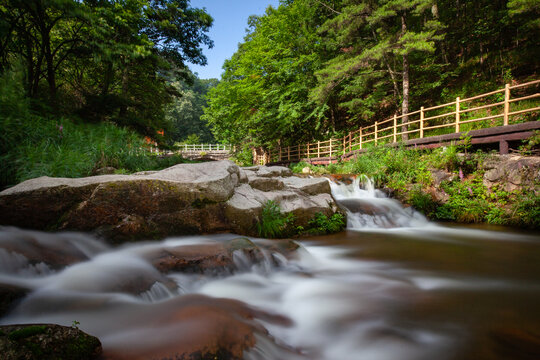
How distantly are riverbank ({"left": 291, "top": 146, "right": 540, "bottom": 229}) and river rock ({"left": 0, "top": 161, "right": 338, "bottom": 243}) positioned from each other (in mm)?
5237

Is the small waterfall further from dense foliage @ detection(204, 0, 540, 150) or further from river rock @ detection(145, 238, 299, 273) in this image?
dense foliage @ detection(204, 0, 540, 150)

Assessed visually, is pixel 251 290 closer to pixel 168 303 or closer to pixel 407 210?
pixel 168 303

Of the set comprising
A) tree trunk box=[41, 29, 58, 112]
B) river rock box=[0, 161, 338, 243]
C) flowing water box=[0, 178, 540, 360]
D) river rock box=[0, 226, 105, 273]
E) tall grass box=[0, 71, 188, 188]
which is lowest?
flowing water box=[0, 178, 540, 360]

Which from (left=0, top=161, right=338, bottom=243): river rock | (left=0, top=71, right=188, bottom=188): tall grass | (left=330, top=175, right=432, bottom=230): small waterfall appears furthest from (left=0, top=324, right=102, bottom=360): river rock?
(left=330, top=175, right=432, bottom=230): small waterfall

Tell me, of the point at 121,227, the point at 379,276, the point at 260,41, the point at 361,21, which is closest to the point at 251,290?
the point at 379,276

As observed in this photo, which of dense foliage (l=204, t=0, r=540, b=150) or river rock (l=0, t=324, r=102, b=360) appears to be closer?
river rock (l=0, t=324, r=102, b=360)

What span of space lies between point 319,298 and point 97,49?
34.6 ft

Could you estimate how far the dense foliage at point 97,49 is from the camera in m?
7.60

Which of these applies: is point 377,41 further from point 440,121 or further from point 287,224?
point 287,224

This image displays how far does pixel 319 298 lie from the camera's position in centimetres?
281

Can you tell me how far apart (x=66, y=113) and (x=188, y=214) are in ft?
26.2

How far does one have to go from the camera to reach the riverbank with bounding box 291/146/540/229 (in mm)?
5852

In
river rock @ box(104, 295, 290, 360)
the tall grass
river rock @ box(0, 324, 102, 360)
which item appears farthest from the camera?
the tall grass

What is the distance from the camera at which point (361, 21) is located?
1309 cm
